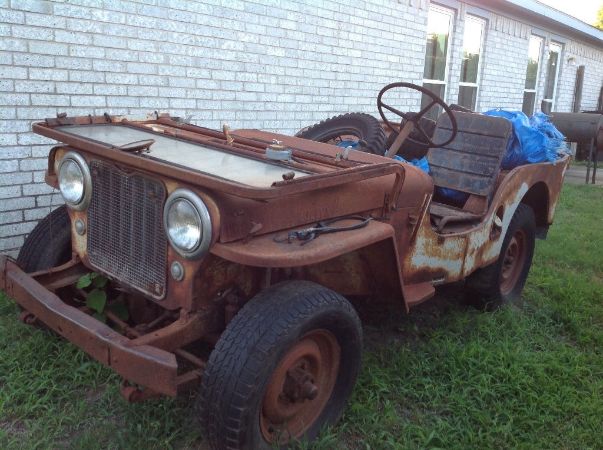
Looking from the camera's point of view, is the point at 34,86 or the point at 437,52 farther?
the point at 437,52

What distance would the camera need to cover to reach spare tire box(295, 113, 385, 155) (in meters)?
4.16

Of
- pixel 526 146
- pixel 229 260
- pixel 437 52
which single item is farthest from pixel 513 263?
pixel 437 52

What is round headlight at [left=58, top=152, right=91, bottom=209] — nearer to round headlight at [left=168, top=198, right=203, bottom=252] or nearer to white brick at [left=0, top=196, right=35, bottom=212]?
round headlight at [left=168, top=198, right=203, bottom=252]

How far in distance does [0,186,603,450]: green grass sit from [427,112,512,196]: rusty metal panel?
911 mm

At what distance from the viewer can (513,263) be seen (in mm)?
4500

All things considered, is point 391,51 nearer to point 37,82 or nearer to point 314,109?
point 314,109

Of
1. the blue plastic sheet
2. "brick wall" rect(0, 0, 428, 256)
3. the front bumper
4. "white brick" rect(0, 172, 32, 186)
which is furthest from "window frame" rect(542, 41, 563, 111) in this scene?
the front bumper

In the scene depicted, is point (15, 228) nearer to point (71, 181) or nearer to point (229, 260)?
point (71, 181)

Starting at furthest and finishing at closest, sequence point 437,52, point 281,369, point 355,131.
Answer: point 437,52, point 355,131, point 281,369

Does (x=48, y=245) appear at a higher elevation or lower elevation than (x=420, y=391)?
higher

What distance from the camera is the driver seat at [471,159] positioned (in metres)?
4.06

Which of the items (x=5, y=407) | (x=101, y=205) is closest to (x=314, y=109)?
(x=101, y=205)

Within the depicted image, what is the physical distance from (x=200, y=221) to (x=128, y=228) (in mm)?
534

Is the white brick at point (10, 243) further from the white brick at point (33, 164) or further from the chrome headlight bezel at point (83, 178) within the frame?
the chrome headlight bezel at point (83, 178)
